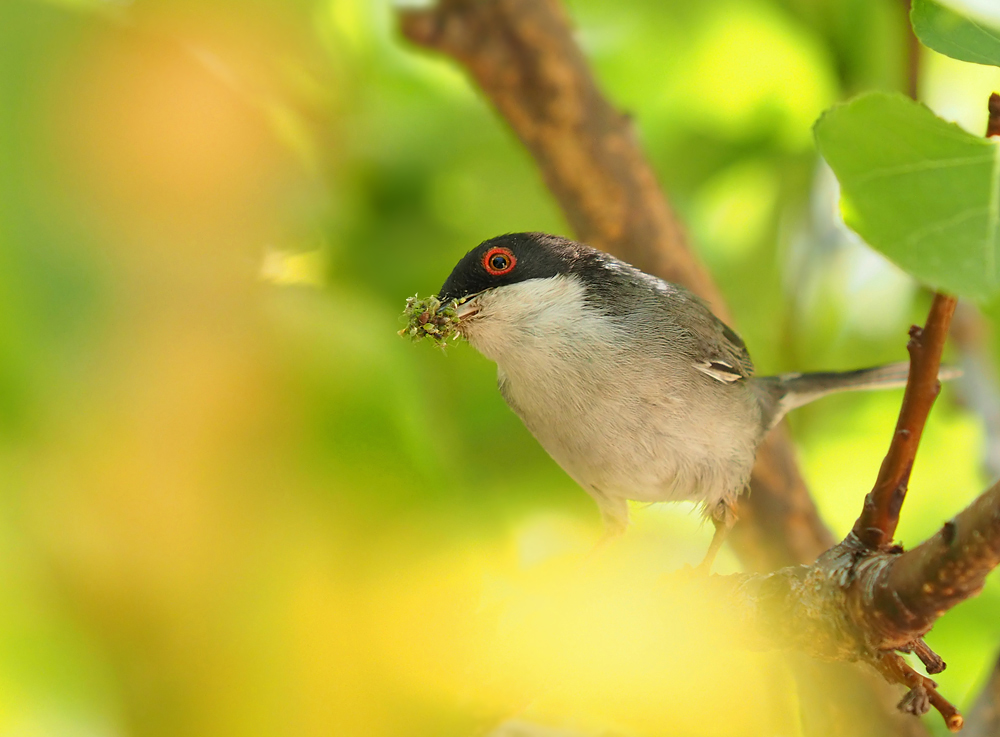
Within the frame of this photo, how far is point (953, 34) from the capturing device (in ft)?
1.92

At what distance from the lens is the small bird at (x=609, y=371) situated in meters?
0.92

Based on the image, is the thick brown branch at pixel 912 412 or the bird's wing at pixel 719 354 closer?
the thick brown branch at pixel 912 412

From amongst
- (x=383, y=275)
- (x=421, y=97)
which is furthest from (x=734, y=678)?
(x=421, y=97)

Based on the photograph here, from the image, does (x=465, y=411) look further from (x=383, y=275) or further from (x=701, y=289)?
(x=701, y=289)

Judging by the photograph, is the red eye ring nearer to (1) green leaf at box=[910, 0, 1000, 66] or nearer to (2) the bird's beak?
(2) the bird's beak

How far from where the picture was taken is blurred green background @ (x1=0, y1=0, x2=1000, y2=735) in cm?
68

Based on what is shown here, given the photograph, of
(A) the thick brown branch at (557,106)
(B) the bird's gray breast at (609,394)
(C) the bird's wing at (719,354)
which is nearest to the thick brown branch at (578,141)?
(A) the thick brown branch at (557,106)

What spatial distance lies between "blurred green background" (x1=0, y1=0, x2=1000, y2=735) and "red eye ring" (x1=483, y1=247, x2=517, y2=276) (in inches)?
8.5

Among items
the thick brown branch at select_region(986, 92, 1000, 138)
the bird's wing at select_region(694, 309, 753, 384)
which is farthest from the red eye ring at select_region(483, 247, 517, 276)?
the thick brown branch at select_region(986, 92, 1000, 138)

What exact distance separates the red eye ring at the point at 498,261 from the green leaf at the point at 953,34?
0.43 metres

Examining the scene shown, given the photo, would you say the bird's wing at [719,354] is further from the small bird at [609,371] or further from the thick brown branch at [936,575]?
the thick brown branch at [936,575]

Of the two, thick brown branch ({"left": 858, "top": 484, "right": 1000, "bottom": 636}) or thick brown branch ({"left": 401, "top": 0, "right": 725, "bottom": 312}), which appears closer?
thick brown branch ({"left": 858, "top": 484, "right": 1000, "bottom": 636})

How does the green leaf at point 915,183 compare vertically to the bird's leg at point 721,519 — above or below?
below

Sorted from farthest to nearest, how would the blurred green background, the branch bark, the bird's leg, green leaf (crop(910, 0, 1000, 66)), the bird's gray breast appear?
the branch bark
the bird's leg
the bird's gray breast
the blurred green background
green leaf (crop(910, 0, 1000, 66))
